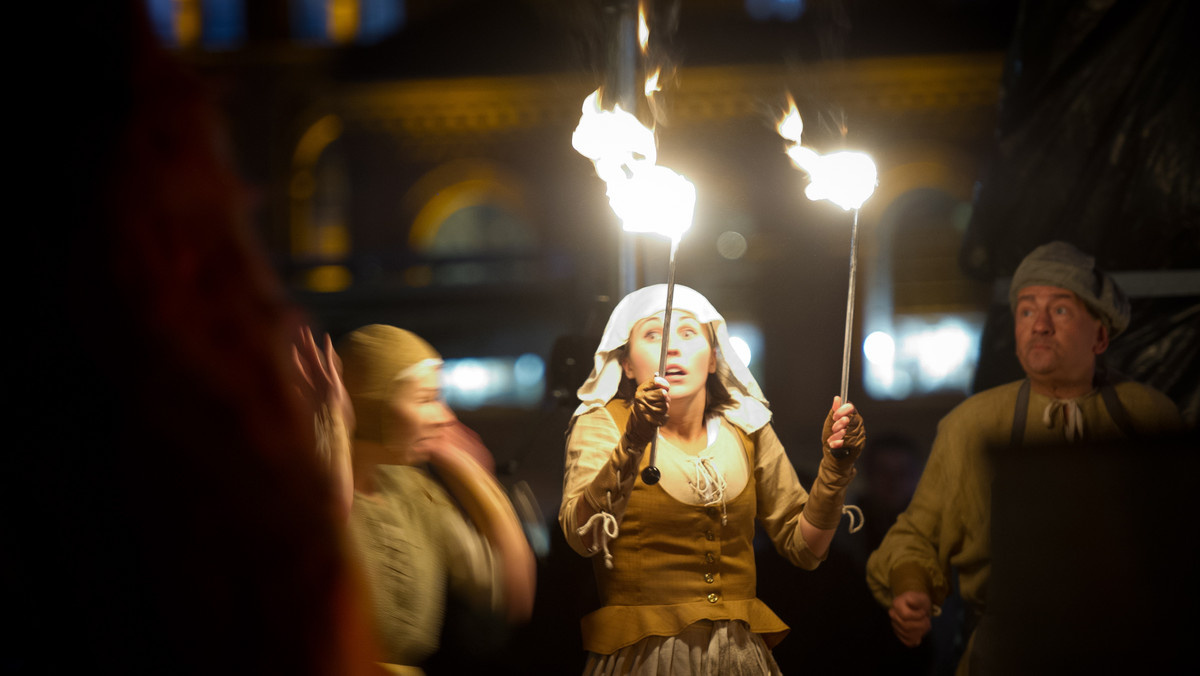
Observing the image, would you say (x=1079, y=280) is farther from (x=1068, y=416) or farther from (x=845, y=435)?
(x=845, y=435)

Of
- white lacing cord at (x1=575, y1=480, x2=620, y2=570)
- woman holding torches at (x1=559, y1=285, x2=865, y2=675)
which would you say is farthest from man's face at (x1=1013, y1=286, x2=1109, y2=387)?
white lacing cord at (x1=575, y1=480, x2=620, y2=570)

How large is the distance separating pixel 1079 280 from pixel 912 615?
1.25 metres

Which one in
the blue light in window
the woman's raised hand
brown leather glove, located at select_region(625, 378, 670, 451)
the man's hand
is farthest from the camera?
the blue light in window

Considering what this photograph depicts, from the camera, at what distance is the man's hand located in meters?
3.17

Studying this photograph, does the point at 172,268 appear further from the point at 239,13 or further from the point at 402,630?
the point at 239,13

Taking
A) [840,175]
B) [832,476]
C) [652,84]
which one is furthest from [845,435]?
[652,84]

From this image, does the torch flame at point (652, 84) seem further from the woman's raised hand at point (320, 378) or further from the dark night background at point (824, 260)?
→ the woman's raised hand at point (320, 378)

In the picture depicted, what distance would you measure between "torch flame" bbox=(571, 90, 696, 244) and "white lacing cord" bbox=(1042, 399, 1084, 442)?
54.5 inches

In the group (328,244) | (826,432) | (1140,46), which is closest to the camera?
(826,432)

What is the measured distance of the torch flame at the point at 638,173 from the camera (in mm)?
3072

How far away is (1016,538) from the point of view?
1580mm

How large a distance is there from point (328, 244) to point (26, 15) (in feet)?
55.7

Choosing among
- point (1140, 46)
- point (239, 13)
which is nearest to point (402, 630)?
point (1140, 46)

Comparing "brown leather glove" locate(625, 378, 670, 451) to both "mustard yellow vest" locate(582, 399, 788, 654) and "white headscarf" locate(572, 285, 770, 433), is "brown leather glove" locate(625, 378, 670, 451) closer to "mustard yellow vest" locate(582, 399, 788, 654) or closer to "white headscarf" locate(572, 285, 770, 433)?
"mustard yellow vest" locate(582, 399, 788, 654)
